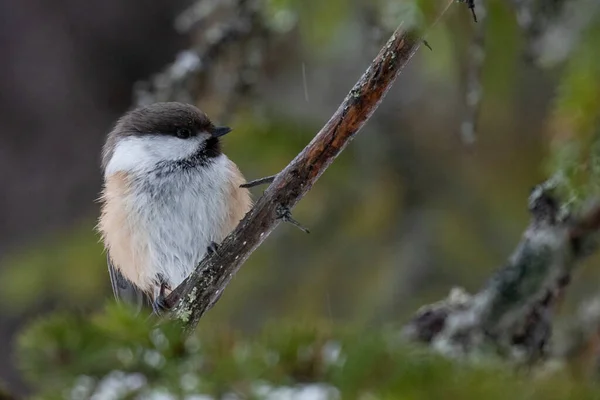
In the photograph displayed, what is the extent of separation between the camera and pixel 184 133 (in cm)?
250

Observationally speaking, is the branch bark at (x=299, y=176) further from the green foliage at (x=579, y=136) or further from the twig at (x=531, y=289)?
the twig at (x=531, y=289)

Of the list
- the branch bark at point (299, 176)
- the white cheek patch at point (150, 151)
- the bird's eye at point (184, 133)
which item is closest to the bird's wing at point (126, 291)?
the white cheek patch at point (150, 151)

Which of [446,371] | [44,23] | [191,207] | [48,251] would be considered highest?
[44,23]

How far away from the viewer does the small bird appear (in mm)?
2422

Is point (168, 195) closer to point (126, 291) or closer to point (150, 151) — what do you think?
point (150, 151)

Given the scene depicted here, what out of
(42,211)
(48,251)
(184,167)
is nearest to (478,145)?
(184,167)

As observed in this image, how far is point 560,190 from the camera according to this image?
119 cm

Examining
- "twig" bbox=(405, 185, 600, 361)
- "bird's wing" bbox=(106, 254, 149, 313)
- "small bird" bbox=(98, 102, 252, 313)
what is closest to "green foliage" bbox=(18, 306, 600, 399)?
"twig" bbox=(405, 185, 600, 361)

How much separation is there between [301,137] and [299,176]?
4.66 feet

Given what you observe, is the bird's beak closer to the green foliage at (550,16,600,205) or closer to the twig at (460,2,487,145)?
the twig at (460,2,487,145)

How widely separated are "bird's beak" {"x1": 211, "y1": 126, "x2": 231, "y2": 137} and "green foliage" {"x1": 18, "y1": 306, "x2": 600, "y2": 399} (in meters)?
1.45

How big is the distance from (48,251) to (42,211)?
750 mm

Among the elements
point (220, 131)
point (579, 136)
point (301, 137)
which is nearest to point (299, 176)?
point (579, 136)

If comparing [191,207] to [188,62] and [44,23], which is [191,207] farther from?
[44,23]
